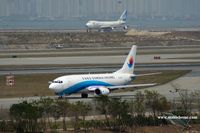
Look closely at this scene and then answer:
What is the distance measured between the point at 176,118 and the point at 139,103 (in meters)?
3.11

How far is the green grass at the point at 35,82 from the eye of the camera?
7692 cm

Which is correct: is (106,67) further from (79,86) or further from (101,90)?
(101,90)

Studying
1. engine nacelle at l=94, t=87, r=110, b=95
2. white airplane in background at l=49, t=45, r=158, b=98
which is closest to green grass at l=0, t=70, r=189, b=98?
white airplane in background at l=49, t=45, r=158, b=98

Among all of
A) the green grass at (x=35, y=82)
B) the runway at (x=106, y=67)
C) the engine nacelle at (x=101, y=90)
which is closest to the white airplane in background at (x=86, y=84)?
the engine nacelle at (x=101, y=90)

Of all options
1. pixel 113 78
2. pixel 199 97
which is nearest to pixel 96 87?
pixel 113 78

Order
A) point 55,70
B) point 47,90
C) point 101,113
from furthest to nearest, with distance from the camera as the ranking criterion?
point 55,70 < point 47,90 < point 101,113

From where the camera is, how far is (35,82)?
87.7 meters

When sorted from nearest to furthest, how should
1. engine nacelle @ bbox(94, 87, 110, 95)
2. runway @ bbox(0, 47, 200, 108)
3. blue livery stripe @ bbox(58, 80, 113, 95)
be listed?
engine nacelle @ bbox(94, 87, 110, 95), blue livery stripe @ bbox(58, 80, 113, 95), runway @ bbox(0, 47, 200, 108)

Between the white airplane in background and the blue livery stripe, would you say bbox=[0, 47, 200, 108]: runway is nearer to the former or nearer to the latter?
the blue livery stripe

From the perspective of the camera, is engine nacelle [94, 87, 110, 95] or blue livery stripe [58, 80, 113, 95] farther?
blue livery stripe [58, 80, 113, 95]

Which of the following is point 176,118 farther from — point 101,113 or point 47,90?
point 47,90

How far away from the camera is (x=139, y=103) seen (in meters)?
53.3

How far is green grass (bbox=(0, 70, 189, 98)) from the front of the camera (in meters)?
76.9

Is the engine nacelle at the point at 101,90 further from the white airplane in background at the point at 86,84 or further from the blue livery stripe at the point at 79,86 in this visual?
the blue livery stripe at the point at 79,86
